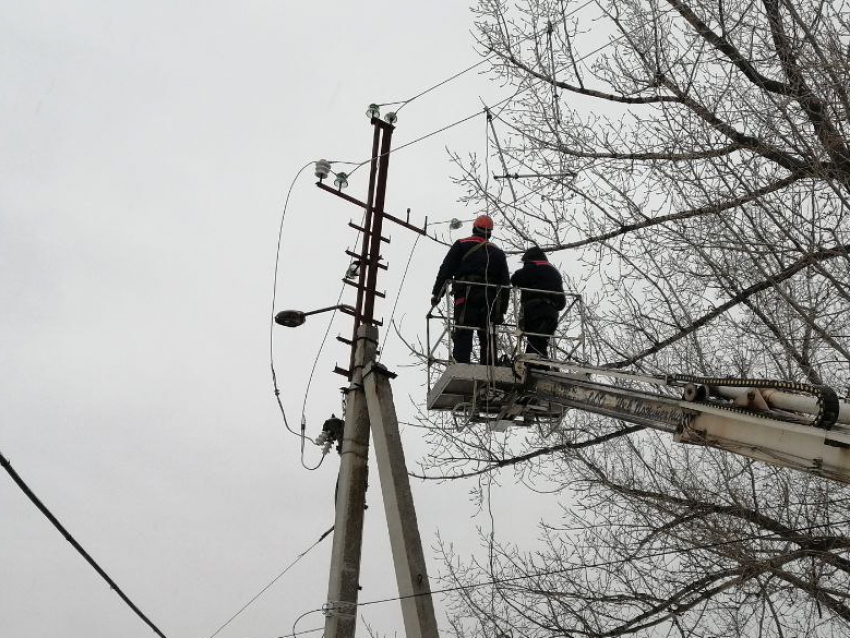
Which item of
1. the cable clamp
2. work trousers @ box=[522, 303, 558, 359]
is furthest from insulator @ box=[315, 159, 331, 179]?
the cable clamp

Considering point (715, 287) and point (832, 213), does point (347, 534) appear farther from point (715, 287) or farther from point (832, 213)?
point (832, 213)

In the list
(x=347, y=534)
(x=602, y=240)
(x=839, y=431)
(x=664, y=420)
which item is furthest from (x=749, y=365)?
(x=839, y=431)

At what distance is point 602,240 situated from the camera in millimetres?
8609

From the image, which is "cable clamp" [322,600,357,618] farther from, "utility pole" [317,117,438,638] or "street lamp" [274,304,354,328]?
"street lamp" [274,304,354,328]

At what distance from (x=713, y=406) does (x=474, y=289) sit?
3394 millimetres

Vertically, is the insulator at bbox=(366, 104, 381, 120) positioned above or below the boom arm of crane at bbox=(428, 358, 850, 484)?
above

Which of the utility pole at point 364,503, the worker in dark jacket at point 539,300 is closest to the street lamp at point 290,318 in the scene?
the utility pole at point 364,503

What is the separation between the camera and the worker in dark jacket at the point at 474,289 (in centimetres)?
757

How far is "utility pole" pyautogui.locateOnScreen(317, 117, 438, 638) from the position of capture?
634cm

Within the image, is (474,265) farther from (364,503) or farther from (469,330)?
(364,503)

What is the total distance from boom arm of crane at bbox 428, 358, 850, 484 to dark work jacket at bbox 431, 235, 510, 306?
2.90 ft

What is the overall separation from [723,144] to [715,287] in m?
1.28

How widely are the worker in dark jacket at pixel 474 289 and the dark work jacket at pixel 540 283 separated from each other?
16 cm

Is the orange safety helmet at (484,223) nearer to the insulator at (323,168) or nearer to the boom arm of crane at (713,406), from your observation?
the boom arm of crane at (713,406)
